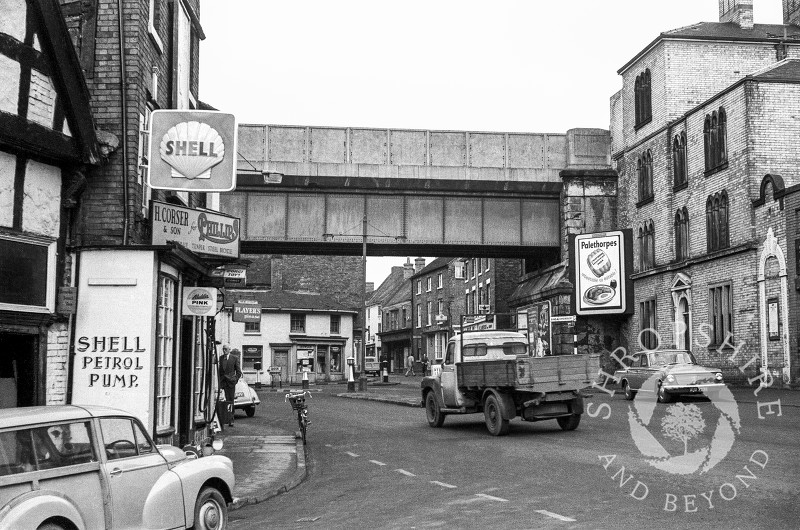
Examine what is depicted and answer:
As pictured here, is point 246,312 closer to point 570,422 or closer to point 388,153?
point 570,422

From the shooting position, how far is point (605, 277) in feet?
130

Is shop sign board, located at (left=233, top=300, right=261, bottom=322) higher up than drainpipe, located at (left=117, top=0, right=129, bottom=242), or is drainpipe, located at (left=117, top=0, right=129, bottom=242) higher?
drainpipe, located at (left=117, top=0, right=129, bottom=242)

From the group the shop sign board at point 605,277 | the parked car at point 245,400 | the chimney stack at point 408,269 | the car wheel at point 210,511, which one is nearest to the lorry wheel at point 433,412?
the parked car at point 245,400

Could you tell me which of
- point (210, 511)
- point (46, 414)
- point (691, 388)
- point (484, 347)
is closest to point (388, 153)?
point (691, 388)

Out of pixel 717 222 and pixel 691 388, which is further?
pixel 717 222

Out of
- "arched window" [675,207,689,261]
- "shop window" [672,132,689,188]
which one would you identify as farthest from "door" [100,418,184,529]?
"shop window" [672,132,689,188]

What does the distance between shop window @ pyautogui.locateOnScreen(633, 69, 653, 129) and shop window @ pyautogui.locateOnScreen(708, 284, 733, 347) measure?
8961mm

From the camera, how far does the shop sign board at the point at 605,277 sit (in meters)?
39.1

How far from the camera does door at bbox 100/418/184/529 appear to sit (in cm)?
733

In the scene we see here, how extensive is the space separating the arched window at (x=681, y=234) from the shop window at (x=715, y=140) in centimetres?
260

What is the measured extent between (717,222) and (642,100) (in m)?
8.38

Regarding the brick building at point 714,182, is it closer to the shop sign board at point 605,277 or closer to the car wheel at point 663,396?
the shop sign board at point 605,277

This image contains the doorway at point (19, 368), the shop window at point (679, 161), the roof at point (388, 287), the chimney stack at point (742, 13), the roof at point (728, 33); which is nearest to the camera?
the doorway at point (19, 368)

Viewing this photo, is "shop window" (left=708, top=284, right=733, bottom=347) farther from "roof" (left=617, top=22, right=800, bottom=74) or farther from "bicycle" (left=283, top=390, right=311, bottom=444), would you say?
"bicycle" (left=283, top=390, right=311, bottom=444)
